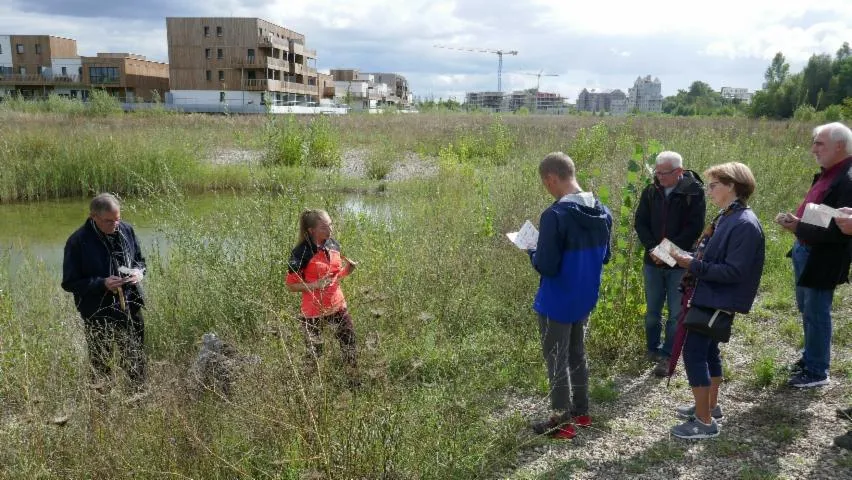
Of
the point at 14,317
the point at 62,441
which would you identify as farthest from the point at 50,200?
the point at 62,441

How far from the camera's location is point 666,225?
4594mm

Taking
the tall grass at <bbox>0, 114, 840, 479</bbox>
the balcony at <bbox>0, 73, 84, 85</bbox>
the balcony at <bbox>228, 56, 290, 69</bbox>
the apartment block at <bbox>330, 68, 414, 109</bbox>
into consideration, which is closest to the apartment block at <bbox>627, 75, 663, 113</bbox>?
the apartment block at <bbox>330, 68, 414, 109</bbox>

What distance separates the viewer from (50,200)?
14.9m

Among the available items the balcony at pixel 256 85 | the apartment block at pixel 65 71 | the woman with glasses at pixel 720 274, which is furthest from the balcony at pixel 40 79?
the woman with glasses at pixel 720 274

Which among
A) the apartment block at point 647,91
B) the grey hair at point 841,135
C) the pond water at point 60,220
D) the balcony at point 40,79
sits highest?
the apartment block at point 647,91

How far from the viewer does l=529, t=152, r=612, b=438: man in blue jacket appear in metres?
3.36

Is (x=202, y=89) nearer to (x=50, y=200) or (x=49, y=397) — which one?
(x=50, y=200)

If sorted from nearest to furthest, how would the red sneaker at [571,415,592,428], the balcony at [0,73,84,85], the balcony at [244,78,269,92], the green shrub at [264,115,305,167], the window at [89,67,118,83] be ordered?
the red sneaker at [571,415,592,428] < the green shrub at [264,115,305,167] < the balcony at [244,78,269,92] < the balcony at [0,73,84,85] < the window at [89,67,118,83]

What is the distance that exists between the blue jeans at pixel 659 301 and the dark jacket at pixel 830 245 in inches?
34.6

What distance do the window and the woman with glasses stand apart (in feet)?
211

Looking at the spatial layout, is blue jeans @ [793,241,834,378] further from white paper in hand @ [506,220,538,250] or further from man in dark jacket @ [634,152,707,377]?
white paper in hand @ [506,220,538,250]

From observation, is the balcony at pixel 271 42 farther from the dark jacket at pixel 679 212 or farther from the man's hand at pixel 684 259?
the man's hand at pixel 684 259

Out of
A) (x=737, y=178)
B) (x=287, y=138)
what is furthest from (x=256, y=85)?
(x=737, y=178)

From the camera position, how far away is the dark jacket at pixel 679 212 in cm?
451
